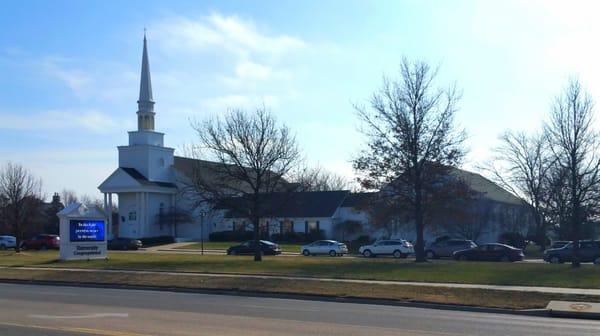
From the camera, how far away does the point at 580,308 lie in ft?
56.7

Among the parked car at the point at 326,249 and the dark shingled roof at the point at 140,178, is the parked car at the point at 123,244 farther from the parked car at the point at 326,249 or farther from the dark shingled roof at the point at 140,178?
the parked car at the point at 326,249

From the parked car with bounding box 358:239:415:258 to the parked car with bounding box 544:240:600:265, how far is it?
31.1ft

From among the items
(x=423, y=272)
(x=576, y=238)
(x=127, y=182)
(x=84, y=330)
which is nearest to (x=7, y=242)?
(x=127, y=182)

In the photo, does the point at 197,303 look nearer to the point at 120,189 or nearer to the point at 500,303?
the point at 500,303

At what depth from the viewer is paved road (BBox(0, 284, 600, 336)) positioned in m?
12.8

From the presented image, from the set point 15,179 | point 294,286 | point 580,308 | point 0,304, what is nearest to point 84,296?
point 0,304

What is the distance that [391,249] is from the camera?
48938 mm

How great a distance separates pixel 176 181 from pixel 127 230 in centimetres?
797

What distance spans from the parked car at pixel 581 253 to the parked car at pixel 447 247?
6012mm

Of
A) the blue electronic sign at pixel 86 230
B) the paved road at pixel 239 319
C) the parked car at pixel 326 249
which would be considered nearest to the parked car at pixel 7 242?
the blue electronic sign at pixel 86 230

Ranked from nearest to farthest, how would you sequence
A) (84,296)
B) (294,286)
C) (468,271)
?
(84,296) → (294,286) → (468,271)

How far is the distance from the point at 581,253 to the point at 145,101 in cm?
5226

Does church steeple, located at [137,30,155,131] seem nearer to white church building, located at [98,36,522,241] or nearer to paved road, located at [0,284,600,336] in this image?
white church building, located at [98,36,522,241]

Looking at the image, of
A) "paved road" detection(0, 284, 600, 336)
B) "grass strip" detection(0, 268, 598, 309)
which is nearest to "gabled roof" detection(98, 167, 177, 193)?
"grass strip" detection(0, 268, 598, 309)
